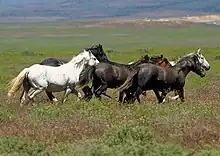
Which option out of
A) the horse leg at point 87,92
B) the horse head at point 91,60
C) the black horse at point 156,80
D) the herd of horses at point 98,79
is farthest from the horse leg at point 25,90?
the black horse at point 156,80

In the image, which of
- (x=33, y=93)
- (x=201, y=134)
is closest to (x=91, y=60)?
(x=33, y=93)

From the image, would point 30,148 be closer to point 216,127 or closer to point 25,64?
point 216,127

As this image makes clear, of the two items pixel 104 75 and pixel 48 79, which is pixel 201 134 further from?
pixel 48 79


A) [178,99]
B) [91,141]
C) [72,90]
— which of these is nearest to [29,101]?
[72,90]

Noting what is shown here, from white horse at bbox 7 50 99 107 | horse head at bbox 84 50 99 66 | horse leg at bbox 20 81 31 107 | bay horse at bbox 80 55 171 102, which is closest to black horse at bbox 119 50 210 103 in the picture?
bay horse at bbox 80 55 171 102

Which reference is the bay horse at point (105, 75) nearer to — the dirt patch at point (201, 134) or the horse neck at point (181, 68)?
the horse neck at point (181, 68)

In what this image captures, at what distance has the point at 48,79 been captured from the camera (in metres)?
18.5

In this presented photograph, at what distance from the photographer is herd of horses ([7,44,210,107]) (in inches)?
722

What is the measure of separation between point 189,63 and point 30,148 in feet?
32.1

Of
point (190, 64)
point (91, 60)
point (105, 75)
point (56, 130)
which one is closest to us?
point (56, 130)

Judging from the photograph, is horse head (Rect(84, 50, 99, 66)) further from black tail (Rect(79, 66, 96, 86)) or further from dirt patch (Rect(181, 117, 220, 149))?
dirt patch (Rect(181, 117, 220, 149))

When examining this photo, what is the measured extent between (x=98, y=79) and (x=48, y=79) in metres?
1.43

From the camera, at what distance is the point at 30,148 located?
10961mm

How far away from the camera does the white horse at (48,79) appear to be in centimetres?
1830
